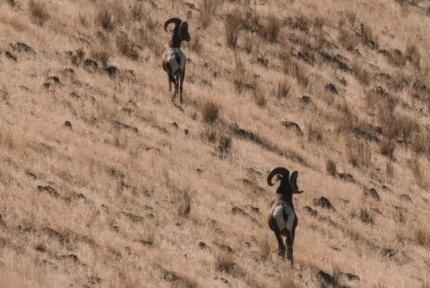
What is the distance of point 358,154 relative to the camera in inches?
702

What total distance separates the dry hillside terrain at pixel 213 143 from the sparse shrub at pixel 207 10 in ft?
0.17

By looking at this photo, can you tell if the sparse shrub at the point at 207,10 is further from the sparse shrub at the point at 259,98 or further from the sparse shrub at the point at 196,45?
the sparse shrub at the point at 259,98

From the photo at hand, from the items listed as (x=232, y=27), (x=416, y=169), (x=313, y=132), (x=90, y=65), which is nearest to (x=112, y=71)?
(x=90, y=65)

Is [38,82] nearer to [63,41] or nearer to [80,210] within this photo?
[63,41]

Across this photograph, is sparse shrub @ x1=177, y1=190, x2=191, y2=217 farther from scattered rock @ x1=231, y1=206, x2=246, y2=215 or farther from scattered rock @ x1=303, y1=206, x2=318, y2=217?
scattered rock @ x1=303, y1=206, x2=318, y2=217

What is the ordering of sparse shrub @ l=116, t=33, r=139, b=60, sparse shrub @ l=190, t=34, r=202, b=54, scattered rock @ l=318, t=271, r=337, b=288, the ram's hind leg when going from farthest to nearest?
sparse shrub @ l=190, t=34, r=202, b=54, sparse shrub @ l=116, t=33, r=139, b=60, scattered rock @ l=318, t=271, r=337, b=288, the ram's hind leg

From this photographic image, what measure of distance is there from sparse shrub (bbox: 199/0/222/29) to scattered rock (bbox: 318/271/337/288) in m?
9.44

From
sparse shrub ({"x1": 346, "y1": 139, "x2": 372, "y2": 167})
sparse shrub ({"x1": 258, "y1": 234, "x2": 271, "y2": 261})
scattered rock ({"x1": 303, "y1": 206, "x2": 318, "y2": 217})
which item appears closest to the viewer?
sparse shrub ({"x1": 258, "y1": 234, "x2": 271, "y2": 261})

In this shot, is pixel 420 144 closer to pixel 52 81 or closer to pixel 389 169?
pixel 389 169

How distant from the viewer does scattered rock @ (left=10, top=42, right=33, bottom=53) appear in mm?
17656

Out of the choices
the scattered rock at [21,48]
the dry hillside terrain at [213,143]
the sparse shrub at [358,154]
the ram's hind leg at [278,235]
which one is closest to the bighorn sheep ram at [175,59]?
the dry hillside terrain at [213,143]

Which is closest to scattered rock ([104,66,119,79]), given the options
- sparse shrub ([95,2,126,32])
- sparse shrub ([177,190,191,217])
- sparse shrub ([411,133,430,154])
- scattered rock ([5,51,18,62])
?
scattered rock ([5,51,18,62])

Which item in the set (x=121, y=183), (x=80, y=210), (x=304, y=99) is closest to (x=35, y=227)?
(x=80, y=210)

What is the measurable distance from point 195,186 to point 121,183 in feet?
3.66
